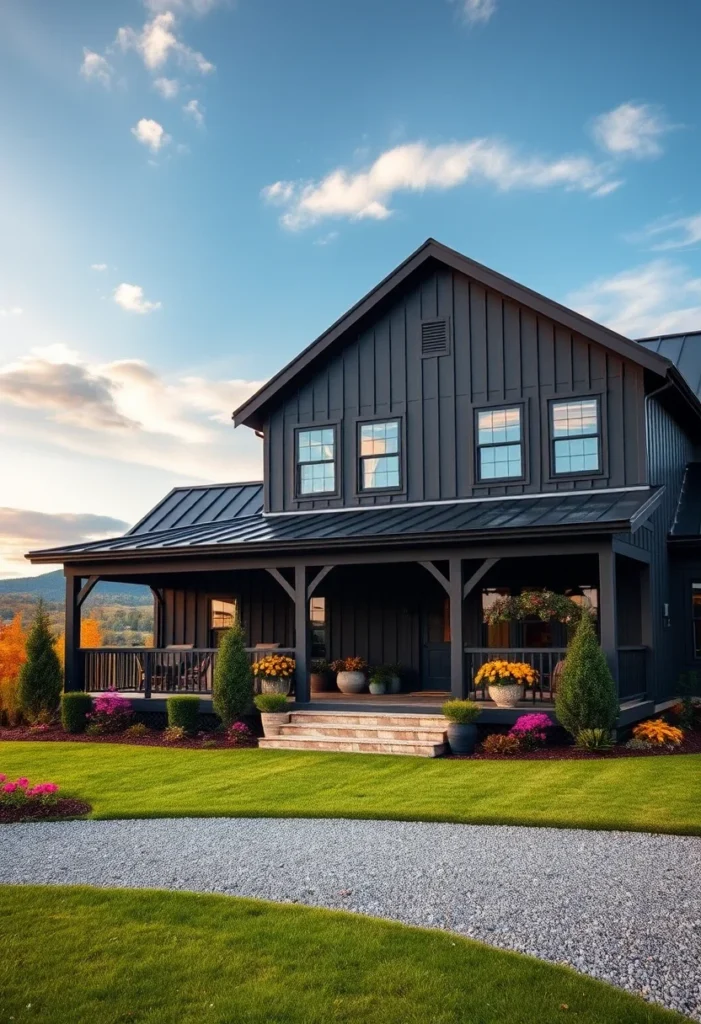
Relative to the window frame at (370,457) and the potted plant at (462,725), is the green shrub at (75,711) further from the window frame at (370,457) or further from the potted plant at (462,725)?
the potted plant at (462,725)

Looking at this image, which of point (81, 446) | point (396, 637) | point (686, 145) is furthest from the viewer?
point (81, 446)

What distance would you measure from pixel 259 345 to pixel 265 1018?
2247 cm

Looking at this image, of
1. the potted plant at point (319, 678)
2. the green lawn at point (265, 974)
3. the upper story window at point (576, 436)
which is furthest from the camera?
the potted plant at point (319, 678)

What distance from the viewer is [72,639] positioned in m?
18.5

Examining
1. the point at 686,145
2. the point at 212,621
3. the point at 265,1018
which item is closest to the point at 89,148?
the point at 212,621

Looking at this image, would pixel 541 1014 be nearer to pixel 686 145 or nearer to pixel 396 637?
pixel 396 637

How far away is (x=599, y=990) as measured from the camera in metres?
5.35

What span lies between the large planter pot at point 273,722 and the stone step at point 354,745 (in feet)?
0.61

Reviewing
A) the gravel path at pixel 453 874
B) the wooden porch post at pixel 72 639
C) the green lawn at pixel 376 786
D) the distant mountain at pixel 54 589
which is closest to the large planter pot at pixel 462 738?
the green lawn at pixel 376 786

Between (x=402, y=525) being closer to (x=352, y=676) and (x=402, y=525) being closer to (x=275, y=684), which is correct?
(x=275, y=684)

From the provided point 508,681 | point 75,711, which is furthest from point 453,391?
point 75,711

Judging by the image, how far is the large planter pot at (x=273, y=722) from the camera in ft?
50.8

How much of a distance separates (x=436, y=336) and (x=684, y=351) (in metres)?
9.18

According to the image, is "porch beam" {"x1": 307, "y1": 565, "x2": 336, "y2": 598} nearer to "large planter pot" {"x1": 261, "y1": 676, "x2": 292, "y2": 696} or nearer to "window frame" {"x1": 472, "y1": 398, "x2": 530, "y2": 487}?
"large planter pot" {"x1": 261, "y1": 676, "x2": 292, "y2": 696}
